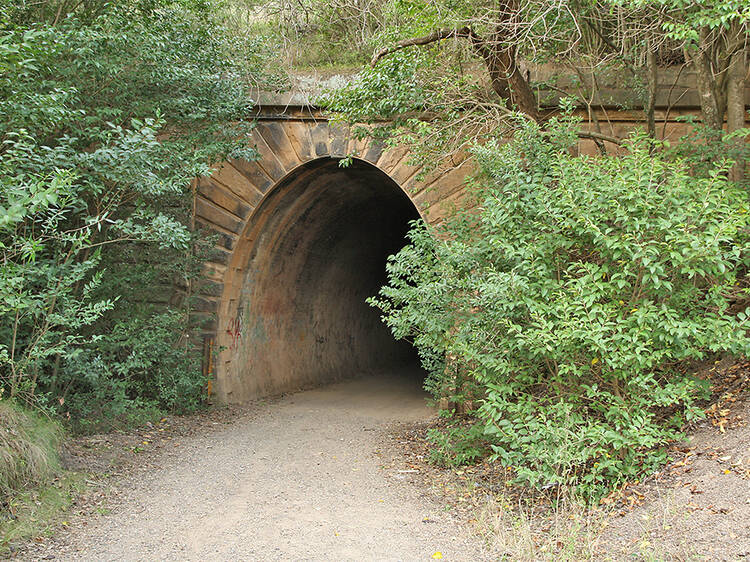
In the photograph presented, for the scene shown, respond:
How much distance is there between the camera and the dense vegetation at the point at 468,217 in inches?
182

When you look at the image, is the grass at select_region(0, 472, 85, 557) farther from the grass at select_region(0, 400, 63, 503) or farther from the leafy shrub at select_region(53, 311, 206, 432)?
the leafy shrub at select_region(53, 311, 206, 432)

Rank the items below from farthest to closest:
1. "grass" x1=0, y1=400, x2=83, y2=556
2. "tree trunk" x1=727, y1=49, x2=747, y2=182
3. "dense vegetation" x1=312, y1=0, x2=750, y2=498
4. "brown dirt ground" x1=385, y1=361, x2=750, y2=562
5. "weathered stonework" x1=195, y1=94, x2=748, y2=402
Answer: "weathered stonework" x1=195, y1=94, x2=748, y2=402
"tree trunk" x1=727, y1=49, x2=747, y2=182
"dense vegetation" x1=312, y1=0, x2=750, y2=498
"grass" x1=0, y1=400, x2=83, y2=556
"brown dirt ground" x1=385, y1=361, x2=750, y2=562

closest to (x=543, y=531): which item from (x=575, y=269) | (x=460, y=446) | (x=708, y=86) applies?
(x=460, y=446)

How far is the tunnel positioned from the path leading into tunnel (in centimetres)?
261

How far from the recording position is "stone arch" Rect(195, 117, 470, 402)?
9039 millimetres

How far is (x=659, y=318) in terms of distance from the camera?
463 cm

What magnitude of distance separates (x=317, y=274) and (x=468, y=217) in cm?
617

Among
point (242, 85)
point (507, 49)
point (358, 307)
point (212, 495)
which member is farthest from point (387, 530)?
point (358, 307)

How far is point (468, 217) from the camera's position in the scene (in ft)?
21.3

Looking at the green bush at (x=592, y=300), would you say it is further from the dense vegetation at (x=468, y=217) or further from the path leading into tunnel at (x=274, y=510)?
the path leading into tunnel at (x=274, y=510)

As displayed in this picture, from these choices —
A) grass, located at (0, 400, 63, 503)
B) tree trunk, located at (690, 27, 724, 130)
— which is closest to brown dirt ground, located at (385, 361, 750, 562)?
tree trunk, located at (690, 27, 724, 130)

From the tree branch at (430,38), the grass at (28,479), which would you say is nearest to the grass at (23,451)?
the grass at (28,479)

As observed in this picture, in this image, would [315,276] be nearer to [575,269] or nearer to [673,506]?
[575,269]

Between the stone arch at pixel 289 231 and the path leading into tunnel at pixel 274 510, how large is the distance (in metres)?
2.21
